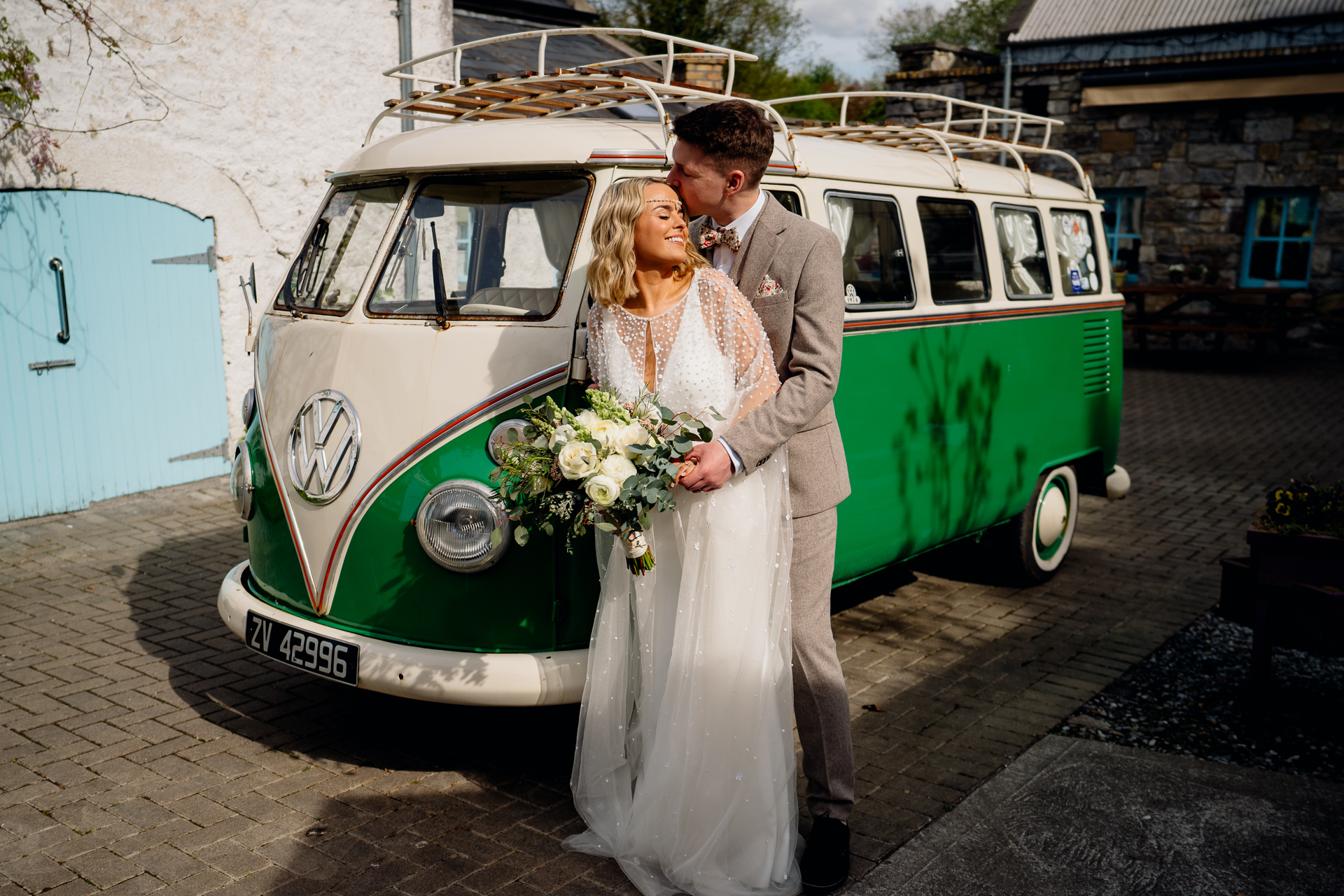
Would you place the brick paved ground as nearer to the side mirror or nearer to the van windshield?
Answer: the van windshield

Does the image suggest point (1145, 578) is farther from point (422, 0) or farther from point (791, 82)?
point (791, 82)

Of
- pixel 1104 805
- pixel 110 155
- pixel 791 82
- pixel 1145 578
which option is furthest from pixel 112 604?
pixel 791 82

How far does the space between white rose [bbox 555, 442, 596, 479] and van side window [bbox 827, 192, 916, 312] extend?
1.84 meters

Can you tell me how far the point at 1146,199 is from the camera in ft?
57.1

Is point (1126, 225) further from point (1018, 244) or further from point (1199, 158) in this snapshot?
point (1018, 244)

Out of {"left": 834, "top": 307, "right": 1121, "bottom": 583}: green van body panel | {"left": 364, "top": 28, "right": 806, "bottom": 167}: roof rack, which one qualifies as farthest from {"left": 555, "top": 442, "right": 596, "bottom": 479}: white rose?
{"left": 834, "top": 307, "right": 1121, "bottom": 583}: green van body panel

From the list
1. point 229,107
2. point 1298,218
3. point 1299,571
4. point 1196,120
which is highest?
point 1196,120

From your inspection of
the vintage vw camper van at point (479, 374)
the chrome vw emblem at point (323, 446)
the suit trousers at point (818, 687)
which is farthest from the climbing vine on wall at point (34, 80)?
the suit trousers at point (818, 687)

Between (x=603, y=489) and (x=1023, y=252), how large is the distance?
12.4 feet

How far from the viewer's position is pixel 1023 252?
5.79 metres

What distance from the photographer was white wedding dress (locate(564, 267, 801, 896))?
307 centimetres

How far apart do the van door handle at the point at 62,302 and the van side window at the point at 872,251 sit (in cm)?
539

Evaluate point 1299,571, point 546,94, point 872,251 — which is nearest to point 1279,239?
point 1299,571

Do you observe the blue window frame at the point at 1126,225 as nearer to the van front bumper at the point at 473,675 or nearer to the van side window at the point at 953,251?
the van side window at the point at 953,251
